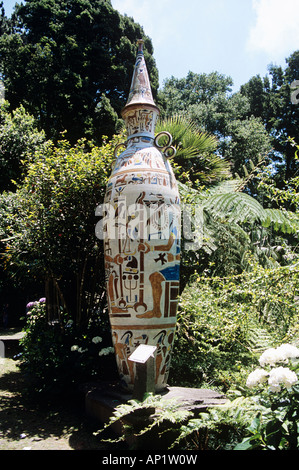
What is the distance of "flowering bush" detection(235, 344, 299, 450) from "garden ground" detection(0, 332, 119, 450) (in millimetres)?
1484

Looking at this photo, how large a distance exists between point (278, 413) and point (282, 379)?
209mm

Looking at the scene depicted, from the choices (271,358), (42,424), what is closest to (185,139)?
(271,358)

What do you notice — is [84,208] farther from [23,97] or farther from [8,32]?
[8,32]

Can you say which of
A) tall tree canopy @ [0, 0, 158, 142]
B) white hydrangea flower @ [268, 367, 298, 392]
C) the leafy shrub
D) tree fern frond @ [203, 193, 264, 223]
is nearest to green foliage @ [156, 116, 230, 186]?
tree fern frond @ [203, 193, 264, 223]

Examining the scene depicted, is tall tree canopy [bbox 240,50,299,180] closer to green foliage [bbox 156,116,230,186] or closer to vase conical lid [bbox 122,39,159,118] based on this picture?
green foliage [bbox 156,116,230,186]

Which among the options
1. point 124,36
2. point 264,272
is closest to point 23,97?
point 124,36

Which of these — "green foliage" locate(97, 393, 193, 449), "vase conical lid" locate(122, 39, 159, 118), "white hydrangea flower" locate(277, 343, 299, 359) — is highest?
"vase conical lid" locate(122, 39, 159, 118)

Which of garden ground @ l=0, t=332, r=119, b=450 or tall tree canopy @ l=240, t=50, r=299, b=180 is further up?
tall tree canopy @ l=240, t=50, r=299, b=180

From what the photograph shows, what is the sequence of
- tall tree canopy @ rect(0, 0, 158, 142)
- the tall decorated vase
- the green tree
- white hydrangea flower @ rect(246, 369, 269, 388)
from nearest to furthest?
white hydrangea flower @ rect(246, 369, 269, 388) → the tall decorated vase → tall tree canopy @ rect(0, 0, 158, 142) → the green tree

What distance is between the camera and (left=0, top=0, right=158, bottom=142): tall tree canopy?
12.2 meters

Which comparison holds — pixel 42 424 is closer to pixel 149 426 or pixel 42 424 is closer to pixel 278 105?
pixel 149 426

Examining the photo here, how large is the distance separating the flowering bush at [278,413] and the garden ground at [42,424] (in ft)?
4.87

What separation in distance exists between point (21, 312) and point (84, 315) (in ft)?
19.2

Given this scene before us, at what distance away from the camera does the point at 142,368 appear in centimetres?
242
